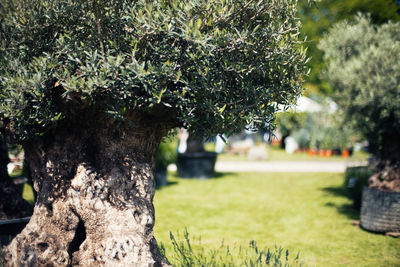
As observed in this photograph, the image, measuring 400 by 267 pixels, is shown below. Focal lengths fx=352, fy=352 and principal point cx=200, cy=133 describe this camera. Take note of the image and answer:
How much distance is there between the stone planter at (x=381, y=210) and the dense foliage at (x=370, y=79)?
3.24 ft

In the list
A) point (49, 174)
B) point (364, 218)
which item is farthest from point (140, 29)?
point (364, 218)

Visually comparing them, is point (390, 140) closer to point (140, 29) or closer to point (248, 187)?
point (248, 187)

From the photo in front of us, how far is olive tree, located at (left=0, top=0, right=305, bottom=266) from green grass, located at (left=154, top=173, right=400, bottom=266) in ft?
4.07

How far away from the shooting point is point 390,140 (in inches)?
297

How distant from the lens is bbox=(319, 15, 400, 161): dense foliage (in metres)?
6.97

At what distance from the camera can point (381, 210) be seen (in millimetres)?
6816

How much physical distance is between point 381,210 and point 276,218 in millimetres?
2305

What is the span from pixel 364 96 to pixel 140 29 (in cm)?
592

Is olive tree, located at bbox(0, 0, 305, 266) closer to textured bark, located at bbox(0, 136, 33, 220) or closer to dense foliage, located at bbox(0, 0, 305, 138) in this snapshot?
dense foliage, located at bbox(0, 0, 305, 138)

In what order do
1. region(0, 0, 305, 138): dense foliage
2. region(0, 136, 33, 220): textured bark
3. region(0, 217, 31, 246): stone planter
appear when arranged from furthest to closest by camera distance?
1. region(0, 136, 33, 220): textured bark
2. region(0, 217, 31, 246): stone planter
3. region(0, 0, 305, 138): dense foliage

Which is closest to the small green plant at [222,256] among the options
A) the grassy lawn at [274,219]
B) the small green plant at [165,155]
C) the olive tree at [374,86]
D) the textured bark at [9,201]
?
the grassy lawn at [274,219]

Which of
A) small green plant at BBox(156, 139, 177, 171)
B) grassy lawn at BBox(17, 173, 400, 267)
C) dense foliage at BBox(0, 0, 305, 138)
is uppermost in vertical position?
dense foliage at BBox(0, 0, 305, 138)

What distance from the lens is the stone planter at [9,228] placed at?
12.9 feet

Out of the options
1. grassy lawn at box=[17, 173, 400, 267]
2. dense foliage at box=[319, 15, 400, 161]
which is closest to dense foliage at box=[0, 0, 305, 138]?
grassy lawn at box=[17, 173, 400, 267]
